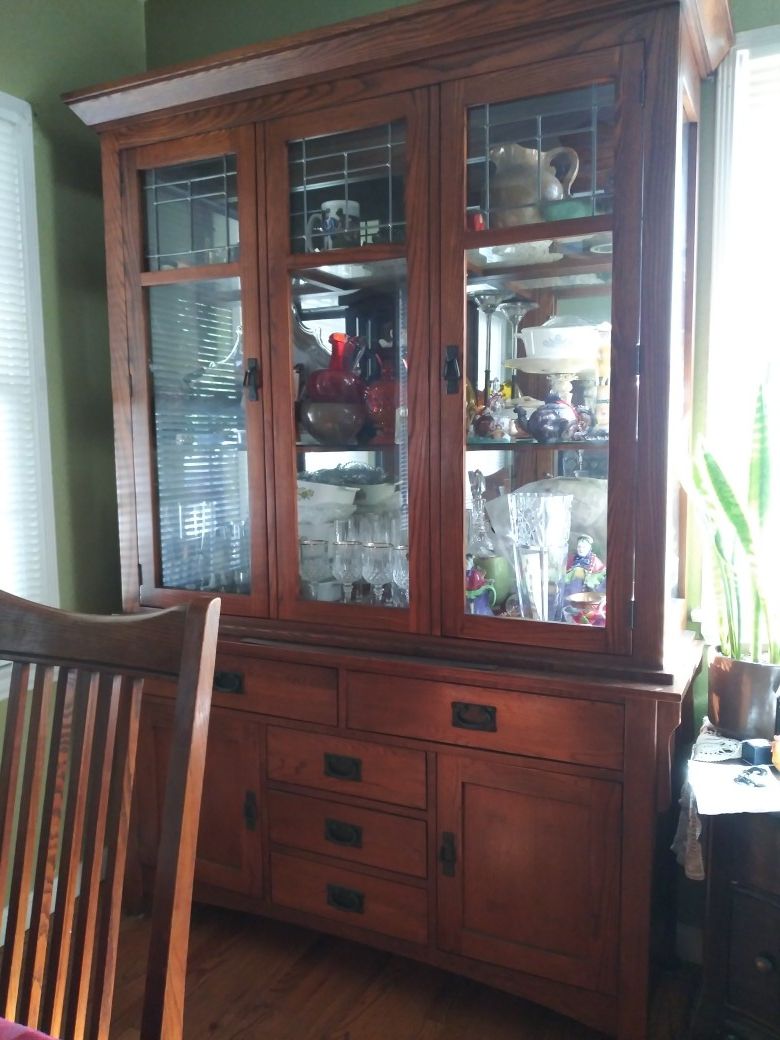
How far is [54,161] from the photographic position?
87.5 inches

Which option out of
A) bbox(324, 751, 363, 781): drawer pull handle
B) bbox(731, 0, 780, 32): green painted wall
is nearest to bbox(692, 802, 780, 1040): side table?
bbox(324, 751, 363, 781): drawer pull handle

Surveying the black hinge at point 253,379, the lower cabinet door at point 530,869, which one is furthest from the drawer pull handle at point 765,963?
the black hinge at point 253,379

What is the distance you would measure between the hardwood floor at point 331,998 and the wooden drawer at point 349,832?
32 centimetres

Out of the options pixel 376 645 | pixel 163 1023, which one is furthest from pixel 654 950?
pixel 163 1023

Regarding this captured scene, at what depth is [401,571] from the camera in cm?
186

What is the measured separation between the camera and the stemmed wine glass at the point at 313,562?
1.95m

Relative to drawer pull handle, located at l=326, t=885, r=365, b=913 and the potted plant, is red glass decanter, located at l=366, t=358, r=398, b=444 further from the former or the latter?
drawer pull handle, located at l=326, t=885, r=365, b=913

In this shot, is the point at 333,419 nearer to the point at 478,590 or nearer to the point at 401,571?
the point at 401,571

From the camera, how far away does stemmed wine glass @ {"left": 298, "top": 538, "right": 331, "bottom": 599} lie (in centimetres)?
195

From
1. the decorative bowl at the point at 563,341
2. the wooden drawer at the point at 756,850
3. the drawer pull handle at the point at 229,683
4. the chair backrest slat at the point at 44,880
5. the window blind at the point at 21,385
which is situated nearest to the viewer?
the chair backrest slat at the point at 44,880

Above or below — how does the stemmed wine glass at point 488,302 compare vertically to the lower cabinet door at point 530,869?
above

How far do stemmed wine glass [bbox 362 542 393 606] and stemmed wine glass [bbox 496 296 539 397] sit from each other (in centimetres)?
49

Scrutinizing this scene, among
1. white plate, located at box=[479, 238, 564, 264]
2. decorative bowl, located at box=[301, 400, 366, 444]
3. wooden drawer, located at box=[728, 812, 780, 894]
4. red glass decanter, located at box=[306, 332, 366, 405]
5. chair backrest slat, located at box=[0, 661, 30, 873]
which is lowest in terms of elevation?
wooden drawer, located at box=[728, 812, 780, 894]

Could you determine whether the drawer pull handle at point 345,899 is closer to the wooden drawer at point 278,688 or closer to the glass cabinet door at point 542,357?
the wooden drawer at point 278,688
